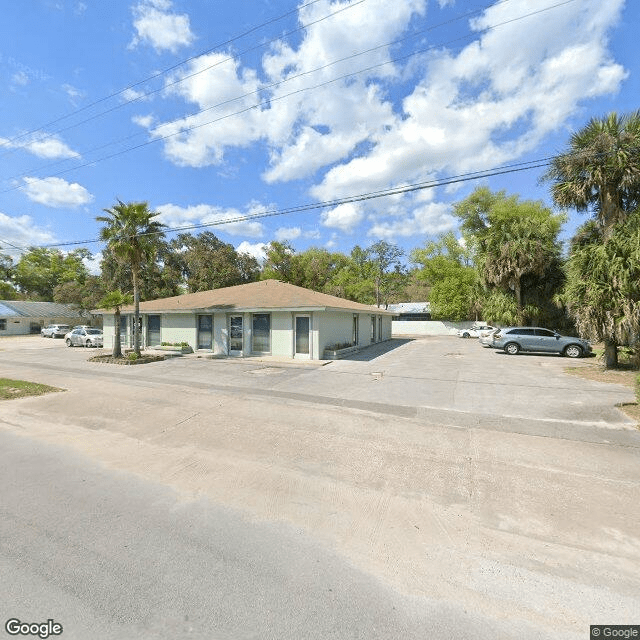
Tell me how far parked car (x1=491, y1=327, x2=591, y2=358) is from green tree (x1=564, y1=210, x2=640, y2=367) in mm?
4945

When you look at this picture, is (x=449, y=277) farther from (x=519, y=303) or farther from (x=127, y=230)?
(x=127, y=230)

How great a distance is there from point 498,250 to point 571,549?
27145 mm

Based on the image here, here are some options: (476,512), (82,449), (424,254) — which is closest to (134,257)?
(82,449)

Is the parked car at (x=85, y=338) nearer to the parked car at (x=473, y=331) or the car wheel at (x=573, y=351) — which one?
the car wheel at (x=573, y=351)

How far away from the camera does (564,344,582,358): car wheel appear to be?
18797 millimetres

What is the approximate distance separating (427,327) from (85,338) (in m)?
35.3

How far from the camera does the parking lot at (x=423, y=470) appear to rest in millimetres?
2994

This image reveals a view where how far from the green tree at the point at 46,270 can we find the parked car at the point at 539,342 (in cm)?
6657

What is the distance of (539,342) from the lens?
19.7m

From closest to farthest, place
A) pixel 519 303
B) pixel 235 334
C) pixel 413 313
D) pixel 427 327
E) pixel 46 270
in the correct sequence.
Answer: pixel 235 334, pixel 519 303, pixel 427 327, pixel 413 313, pixel 46 270

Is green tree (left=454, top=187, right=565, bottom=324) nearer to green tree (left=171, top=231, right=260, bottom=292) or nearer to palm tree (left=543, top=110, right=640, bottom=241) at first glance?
palm tree (left=543, top=110, right=640, bottom=241)

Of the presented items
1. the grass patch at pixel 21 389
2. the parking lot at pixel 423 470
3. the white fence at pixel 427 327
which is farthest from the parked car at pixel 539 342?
the grass patch at pixel 21 389

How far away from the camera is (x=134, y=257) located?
57.4 ft

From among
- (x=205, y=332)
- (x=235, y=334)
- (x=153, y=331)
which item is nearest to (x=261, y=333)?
(x=235, y=334)
